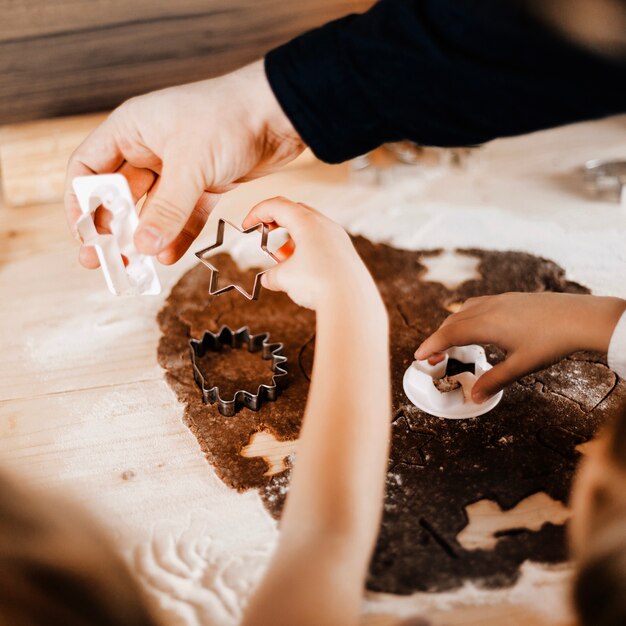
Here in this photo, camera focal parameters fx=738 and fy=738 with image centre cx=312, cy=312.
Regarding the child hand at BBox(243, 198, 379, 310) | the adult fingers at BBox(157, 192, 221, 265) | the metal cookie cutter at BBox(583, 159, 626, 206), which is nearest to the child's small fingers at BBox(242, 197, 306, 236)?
the child hand at BBox(243, 198, 379, 310)

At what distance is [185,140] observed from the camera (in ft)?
2.81

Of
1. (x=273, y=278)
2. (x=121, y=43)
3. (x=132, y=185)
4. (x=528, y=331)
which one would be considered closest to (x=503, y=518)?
(x=528, y=331)

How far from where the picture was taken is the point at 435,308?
108 centimetres

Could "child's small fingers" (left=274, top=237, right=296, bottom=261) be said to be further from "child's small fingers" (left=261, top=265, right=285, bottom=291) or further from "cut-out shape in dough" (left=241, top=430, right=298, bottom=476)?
"cut-out shape in dough" (left=241, top=430, right=298, bottom=476)

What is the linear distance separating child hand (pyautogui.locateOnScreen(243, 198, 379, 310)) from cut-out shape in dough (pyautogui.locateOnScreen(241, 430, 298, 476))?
0.17 meters

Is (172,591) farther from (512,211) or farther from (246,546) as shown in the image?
(512,211)

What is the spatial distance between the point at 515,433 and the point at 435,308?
0.26 metres

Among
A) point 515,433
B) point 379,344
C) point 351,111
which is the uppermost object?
point 351,111

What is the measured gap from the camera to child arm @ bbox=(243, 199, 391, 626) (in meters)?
0.62

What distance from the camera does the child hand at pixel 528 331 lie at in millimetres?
912

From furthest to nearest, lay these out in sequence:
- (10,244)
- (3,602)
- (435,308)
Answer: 1. (10,244)
2. (435,308)
3. (3,602)

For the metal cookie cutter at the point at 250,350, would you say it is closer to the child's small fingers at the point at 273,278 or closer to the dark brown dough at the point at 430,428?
the dark brown dough at the point at 430,428

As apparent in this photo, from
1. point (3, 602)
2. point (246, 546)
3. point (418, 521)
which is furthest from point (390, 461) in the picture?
point (3, 602)

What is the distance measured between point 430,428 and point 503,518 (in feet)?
0.47
